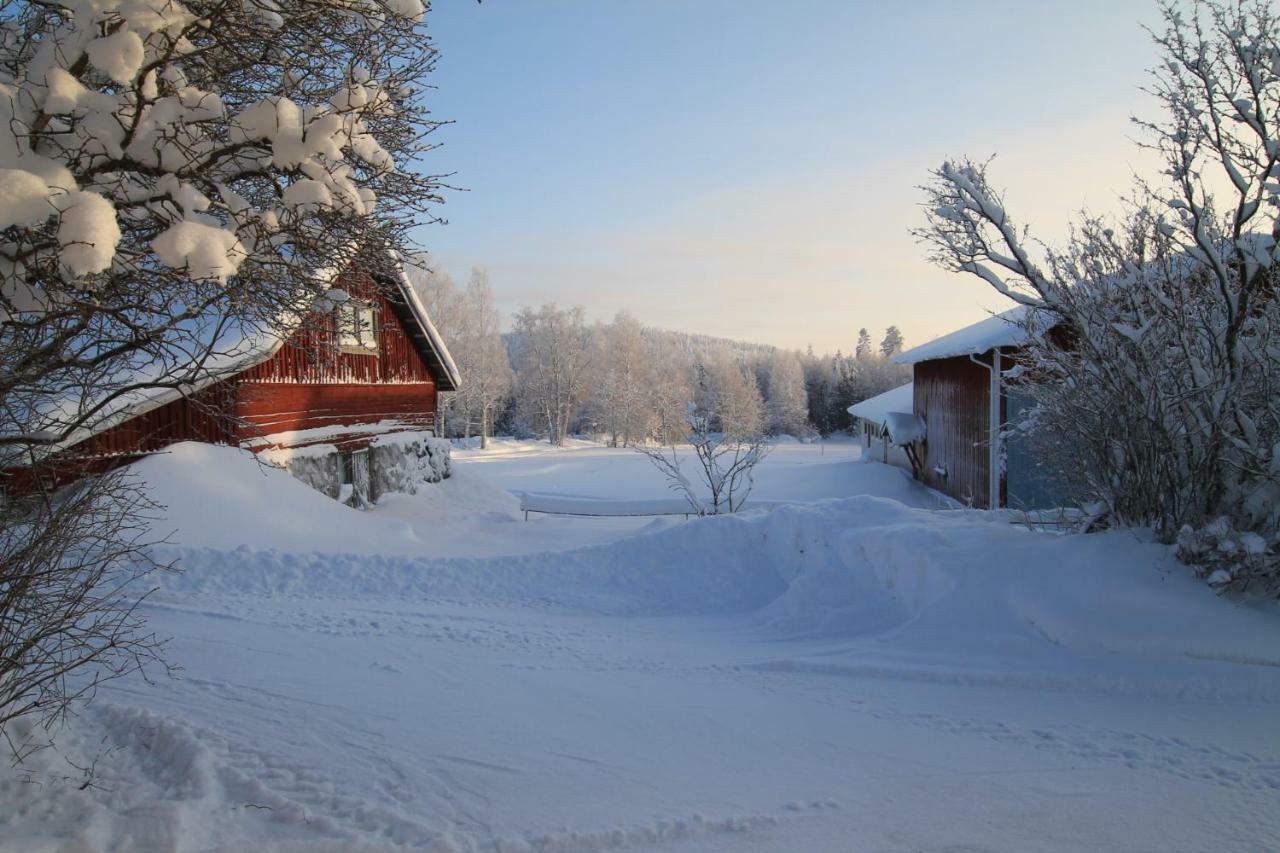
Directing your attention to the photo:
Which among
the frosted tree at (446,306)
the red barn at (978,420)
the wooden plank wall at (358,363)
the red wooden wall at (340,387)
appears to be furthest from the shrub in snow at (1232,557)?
the frosted tree at (446,306)

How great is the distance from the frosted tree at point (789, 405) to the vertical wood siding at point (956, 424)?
45.3 metres

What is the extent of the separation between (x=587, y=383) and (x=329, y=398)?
147 ft

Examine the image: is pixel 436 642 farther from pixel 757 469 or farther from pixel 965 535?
pixel 757 469

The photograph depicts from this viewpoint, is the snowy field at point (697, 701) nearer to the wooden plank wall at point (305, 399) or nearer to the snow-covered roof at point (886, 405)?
the wooden plank wall at point (305, 399)

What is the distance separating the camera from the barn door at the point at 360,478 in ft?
51.6

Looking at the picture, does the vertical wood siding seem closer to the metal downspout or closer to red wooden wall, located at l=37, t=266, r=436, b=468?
the metal downspout

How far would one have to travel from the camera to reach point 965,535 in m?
7.65

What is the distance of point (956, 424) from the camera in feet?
60.3

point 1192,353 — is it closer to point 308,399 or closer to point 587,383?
point 308,399

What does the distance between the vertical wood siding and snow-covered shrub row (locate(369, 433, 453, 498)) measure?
11.7 meters

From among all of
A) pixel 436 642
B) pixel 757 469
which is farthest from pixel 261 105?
pixel 757 469

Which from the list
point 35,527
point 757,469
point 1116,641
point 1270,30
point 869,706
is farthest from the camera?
point 757,469

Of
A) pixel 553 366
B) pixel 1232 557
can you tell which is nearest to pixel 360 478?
pixel 1232 557

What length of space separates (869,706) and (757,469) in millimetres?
26465
